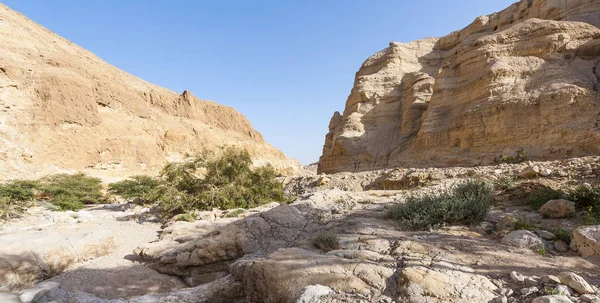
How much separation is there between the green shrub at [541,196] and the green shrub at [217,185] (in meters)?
8.12

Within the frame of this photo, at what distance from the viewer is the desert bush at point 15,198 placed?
11.6 m

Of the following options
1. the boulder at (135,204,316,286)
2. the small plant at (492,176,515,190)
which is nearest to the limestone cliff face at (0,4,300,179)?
the boulder at (135,204,316,286)

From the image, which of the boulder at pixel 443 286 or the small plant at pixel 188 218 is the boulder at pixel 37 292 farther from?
the boulder at pixel 443 286

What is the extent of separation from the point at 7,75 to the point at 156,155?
13.7m

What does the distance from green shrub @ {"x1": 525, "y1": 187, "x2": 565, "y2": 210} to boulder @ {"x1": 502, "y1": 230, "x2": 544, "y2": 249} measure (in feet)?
6.52

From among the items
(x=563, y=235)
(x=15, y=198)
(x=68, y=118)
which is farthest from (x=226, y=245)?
(x=68, y=118)

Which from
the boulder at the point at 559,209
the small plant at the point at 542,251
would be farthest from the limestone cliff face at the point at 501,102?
the small plant at the point at 542,251

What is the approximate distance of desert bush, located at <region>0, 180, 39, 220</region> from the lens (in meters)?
11.6

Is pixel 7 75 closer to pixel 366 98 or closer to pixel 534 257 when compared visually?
pixel 366 98

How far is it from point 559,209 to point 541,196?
103cm

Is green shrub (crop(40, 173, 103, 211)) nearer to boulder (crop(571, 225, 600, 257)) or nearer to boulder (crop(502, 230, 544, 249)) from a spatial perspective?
boulder (crop(502, 230, 544, 249))

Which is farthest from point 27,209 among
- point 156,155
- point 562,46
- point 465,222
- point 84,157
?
point 562,46

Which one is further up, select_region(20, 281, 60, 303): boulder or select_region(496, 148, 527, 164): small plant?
select_region(496, 148, 527, 164): small plant

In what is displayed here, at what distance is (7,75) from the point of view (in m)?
24.7
